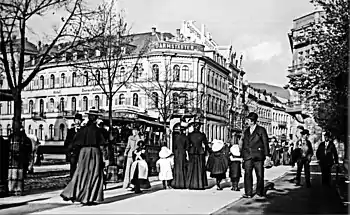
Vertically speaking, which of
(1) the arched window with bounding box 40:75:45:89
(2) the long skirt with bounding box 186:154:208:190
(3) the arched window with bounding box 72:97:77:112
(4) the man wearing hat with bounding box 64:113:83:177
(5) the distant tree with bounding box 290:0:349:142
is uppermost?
(1) the arched window with bounding box 40:75:45:89

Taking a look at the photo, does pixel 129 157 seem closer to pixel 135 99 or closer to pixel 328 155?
pixel 328 155

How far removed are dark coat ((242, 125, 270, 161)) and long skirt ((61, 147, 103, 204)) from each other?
4.05 meters

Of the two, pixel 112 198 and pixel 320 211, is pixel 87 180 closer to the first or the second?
pixel 112 198

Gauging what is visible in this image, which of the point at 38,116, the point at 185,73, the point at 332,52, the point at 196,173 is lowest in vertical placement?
the point at 196,173

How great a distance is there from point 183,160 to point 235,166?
1.63 metres

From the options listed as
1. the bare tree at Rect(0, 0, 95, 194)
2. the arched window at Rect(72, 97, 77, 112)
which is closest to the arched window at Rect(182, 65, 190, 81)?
the arched window at Rect(72, 97, 77, 112)

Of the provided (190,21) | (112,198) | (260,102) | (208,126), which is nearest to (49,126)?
(208,126)

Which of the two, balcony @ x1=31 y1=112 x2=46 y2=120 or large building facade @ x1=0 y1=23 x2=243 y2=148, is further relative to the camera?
balcony @ x1=31 y1=112 x2=46 y2=120

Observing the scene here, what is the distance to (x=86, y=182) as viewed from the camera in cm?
Answer: 1129

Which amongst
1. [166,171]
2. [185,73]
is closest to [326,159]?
[166,171]

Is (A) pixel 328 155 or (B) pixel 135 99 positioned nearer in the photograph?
(A) pixel 328 155

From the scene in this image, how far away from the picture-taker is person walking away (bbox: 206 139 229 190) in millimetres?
16922

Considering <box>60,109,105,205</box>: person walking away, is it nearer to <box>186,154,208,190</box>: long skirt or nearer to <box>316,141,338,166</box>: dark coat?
<box>186,154,208,190</box>: long skirt

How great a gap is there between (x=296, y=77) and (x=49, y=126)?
73.1 metres
